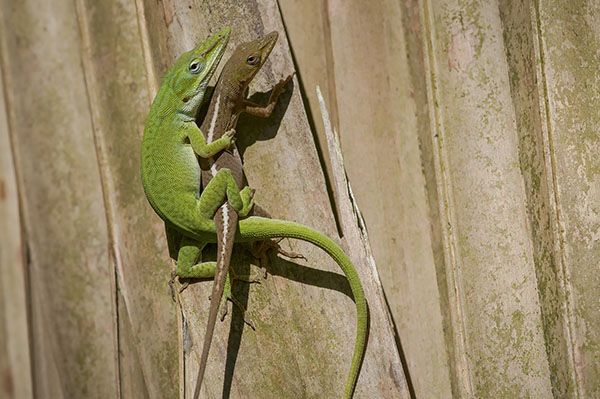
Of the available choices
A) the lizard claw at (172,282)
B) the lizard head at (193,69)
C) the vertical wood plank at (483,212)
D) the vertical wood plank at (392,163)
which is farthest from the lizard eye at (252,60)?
the lizard claw at (172,282)

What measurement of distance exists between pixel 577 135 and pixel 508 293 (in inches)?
23.5

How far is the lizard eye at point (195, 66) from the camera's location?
183 cm

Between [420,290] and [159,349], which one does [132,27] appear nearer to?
[159,349]

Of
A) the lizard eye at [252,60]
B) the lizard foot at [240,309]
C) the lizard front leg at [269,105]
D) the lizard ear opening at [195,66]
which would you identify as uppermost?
the lizard ear opening at [195,66]

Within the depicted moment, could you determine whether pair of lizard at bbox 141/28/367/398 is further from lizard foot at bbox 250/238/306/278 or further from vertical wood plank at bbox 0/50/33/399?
vertical wood plank at bbox 0/50/33/399

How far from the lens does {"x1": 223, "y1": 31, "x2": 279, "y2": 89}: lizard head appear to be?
183cm

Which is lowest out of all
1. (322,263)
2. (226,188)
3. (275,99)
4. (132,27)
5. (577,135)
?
(322,263)

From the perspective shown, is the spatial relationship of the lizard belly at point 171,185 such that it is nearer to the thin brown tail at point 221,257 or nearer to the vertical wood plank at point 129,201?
the thin brown tail at point 221,257

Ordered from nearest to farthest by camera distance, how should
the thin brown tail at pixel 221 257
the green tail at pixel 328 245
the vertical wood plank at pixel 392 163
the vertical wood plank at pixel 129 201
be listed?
the thin brown tail at pixel 221 257, the green tail at pixel 328 245, the vertical wood plank at pixel 392 163, the vertical wood plank at pixel 129 201

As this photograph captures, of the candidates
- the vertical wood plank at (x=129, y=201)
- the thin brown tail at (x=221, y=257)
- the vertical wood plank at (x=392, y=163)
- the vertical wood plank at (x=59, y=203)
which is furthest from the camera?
the vertical wood plank at (x=59, y=203)

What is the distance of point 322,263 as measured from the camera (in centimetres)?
184

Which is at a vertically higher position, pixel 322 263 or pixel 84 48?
pixel 84 48

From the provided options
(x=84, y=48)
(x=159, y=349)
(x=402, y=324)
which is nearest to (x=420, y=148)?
(x=402, y=324)

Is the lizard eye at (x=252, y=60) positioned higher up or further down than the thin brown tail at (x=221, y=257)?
higher up
